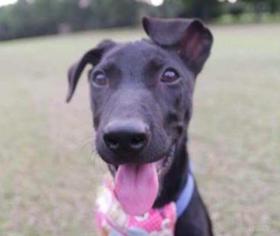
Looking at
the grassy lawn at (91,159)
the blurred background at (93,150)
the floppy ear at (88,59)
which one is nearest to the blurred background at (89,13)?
the blurred background at (93,150)

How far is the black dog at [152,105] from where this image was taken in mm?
3187

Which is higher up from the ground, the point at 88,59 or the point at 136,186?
the point at 88,59

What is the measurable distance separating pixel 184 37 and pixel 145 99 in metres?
0.66

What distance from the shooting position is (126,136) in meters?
3.08

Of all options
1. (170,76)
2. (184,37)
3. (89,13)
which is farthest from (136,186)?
(89,13)

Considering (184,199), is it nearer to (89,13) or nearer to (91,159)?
(91,159)

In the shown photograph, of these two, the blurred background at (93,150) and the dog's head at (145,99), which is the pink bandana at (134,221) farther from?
the blurred background at (93,150)

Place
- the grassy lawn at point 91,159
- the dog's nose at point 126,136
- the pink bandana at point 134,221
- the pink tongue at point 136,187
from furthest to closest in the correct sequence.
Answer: the grassy lawn at point 91,159, the pink bandana at point 134,221, the pink tongue at point 136,187, the dog's nose at point 126,136

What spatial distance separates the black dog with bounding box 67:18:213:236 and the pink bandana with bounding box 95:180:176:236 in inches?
3.0

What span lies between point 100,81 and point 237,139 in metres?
4.51

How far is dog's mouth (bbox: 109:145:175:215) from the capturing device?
3373 mm

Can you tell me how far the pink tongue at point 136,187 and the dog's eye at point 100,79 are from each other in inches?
20.3

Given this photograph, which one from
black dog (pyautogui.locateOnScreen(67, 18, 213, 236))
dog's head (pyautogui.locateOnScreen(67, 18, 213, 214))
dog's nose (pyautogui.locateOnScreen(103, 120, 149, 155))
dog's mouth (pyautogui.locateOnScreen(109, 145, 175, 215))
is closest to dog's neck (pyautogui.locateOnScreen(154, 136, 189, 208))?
black dog (pyautogui.locateOnScreen(67, 18, 213, 236))

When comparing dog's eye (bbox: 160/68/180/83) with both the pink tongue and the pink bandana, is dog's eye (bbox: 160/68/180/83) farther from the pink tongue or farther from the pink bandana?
the pink bandana
